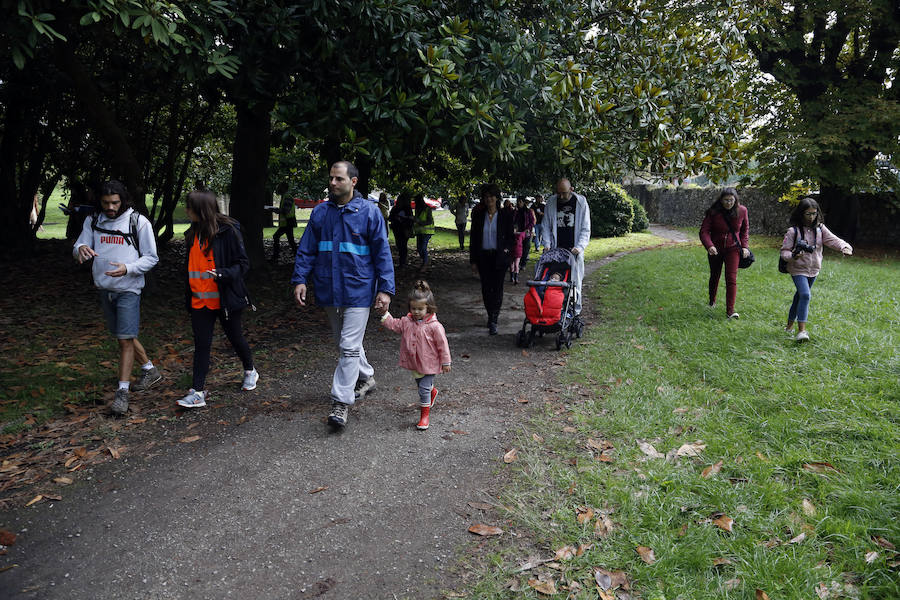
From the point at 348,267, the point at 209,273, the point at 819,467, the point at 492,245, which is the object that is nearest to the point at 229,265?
the point at 209,273

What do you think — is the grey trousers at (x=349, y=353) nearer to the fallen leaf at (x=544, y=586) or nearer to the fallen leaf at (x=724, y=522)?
the fallen leaf at (x=544, y=586)

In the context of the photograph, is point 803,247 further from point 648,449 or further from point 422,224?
point 422,224

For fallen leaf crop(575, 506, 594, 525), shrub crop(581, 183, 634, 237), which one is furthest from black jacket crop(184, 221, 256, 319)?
shrub crop(581, 183, 634, 237)

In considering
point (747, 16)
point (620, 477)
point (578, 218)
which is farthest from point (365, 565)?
point (747, 16)

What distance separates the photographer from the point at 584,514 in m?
3.59

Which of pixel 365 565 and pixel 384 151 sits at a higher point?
pixel 384 151

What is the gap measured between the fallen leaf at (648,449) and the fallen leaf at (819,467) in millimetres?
937

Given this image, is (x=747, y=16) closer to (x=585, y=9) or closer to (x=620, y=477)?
(x=585, y=9)

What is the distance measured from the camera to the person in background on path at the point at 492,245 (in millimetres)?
8047

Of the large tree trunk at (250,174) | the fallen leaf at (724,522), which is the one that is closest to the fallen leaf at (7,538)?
the fallen leaf at (724,522)

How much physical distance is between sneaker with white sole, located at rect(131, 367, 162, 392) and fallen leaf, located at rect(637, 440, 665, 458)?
4835 millimetres

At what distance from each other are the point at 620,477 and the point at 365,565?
184 centimetres

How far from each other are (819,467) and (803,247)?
11.8ft

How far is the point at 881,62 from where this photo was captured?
632 inches
